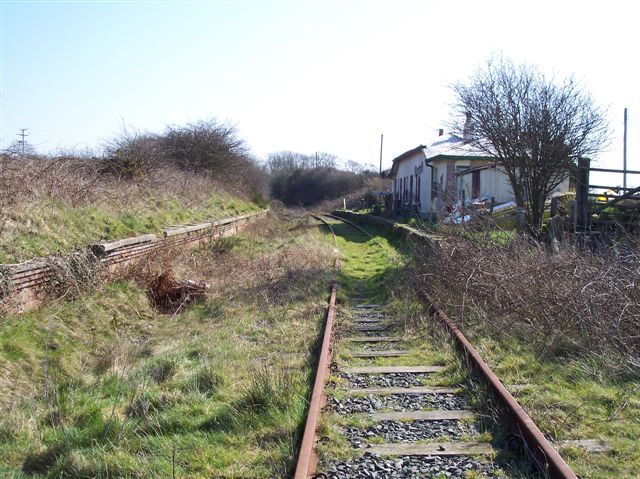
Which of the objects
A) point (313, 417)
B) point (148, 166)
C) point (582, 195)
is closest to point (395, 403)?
point (313, 417)

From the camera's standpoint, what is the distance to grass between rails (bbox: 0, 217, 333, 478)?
4309 mm

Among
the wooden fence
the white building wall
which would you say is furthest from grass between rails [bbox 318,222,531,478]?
the white building wall

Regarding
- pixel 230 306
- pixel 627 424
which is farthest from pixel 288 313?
pixel 627 424

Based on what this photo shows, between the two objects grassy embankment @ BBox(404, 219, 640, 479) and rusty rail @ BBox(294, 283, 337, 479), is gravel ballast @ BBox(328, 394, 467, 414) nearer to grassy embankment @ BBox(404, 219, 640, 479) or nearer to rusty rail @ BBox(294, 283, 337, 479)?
rusty rail @ BBox(294, 283, 337, 479)

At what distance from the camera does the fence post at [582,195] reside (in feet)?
43.0

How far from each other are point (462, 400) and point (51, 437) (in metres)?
3.43

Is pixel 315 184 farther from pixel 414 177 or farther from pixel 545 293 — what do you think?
pixel 545 293

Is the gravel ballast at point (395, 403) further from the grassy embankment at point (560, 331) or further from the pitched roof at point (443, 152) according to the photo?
the pitched roof at point (443, 152)

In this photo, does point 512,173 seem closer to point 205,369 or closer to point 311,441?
point 205,369

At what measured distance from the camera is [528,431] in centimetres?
427

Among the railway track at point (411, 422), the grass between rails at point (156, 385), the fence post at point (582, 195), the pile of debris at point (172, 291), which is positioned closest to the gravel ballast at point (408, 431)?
the railway track at point (411, 422)

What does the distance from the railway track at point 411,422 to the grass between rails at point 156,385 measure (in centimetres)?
29

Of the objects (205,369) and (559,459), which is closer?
(559,459)

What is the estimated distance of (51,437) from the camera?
480 cm
